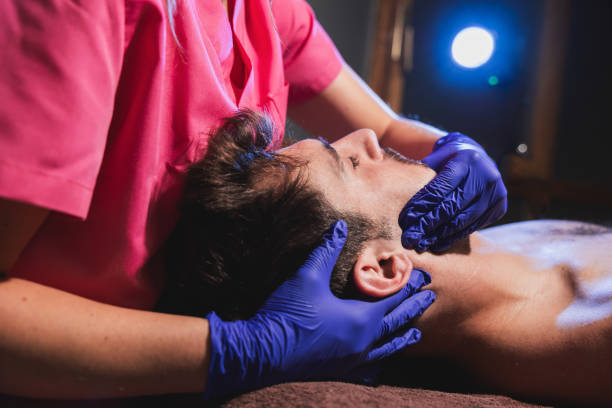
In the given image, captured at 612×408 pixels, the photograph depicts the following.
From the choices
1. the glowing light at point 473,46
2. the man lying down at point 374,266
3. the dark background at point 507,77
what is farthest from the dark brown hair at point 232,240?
the glowing light at point 473,46

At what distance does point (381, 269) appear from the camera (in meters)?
0.84

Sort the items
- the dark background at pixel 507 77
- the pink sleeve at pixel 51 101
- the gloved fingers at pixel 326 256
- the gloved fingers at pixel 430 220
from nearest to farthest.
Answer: the pink sleeve at pixel 51 101
the gloved fingers at pixel 326 256
the gloved fingers at pixel 430 220
the dark background at pixel 507 77

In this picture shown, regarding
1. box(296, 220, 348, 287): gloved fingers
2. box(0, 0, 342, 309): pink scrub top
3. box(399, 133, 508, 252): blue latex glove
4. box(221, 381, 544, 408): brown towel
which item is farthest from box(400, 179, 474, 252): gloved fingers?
box(0, 0, 342, 309): pink scrub top

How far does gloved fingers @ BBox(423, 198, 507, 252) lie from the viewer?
0.89 metres

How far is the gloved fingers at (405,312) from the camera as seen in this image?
0.79 m

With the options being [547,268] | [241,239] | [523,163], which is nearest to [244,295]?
[241,239]

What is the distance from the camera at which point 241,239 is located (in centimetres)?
78

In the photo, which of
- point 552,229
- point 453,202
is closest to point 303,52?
point 453,202

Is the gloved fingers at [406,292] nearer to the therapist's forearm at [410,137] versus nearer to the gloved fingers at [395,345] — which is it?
the gloved fingers at [395,345]

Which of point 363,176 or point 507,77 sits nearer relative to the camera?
point 363,176

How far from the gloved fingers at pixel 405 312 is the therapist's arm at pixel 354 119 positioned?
0.48 m

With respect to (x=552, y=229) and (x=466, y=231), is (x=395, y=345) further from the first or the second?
(x=552, y=229)

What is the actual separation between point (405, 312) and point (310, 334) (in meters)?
0.20

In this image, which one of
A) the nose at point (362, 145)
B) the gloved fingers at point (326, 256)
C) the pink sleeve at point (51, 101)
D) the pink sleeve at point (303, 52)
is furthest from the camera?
the pink sleeve at point (303, 52)
